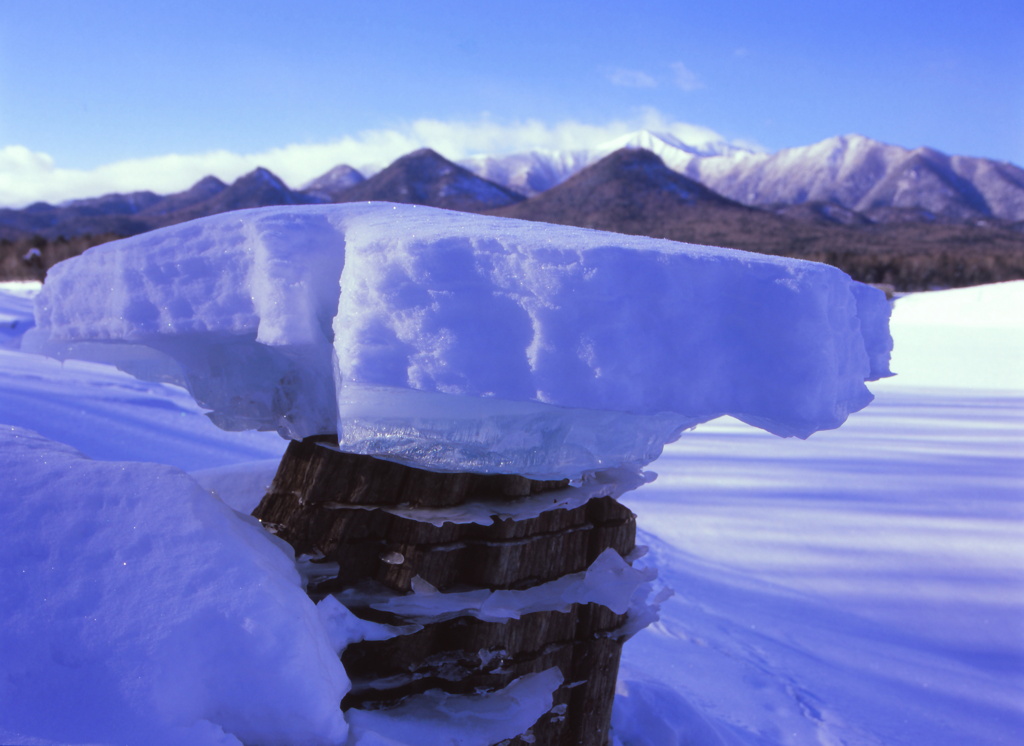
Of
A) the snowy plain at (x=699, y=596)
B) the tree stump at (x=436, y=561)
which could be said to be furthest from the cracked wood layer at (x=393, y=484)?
the snowy plain at (x=699, y=596)

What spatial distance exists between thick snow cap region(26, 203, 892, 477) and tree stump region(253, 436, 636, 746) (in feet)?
0.33

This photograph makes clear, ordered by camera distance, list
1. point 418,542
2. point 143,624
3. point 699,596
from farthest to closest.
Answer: point 699,596
point 418,542
point 143,624

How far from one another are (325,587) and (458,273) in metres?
0.65

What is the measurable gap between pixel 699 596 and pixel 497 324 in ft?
6.84

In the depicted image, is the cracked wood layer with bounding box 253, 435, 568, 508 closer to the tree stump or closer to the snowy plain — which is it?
the tree stump

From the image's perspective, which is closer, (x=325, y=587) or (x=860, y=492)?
(x=325, y=587)

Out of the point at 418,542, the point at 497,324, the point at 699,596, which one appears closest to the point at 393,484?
the point at 418,542

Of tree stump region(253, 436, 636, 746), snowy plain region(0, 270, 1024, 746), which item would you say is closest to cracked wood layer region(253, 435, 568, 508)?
tree stump region(253, 436, 636, 746)

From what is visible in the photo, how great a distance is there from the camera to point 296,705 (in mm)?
887

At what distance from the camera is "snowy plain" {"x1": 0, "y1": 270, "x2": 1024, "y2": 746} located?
2.75 ft

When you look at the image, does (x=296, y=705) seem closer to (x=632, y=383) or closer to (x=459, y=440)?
(x=459, y=440)

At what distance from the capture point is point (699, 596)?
8.63 feet

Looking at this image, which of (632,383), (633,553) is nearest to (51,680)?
(632,383)

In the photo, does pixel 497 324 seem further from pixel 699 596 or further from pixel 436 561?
pixel 699 596
